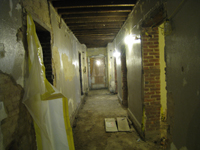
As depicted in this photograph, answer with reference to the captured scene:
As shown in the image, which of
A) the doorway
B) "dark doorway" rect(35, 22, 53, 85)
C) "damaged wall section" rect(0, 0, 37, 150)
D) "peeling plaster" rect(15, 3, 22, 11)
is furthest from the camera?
the doorway

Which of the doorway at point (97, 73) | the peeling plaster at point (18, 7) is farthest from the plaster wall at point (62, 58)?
the doorway at point (97, 73)

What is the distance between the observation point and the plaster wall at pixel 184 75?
1.07 m

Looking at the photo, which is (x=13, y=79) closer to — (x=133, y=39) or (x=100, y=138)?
(x=100, y=138)

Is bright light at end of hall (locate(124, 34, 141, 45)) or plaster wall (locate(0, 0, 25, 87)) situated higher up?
bright light at end of hall (locate(124, 34, 141, 45))

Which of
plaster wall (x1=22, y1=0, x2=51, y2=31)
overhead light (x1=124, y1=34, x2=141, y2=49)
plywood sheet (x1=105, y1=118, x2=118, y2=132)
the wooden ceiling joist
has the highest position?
the wooden ceiling joist

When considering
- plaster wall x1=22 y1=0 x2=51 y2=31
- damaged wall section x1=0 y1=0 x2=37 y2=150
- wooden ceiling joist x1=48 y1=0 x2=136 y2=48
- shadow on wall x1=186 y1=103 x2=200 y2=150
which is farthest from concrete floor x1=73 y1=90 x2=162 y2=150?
wooden ceiling joist x1=48 y1=0 x2=136 y2=48

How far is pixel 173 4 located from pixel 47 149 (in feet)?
7.16

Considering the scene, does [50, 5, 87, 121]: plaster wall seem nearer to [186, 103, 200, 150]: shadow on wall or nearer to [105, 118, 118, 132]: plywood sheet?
[105, 118, 118, 132]: plywood sheet

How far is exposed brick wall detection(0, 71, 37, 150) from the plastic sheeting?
8 cm

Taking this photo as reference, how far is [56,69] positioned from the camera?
7.80 ft

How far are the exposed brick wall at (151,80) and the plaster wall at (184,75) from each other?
86 cm

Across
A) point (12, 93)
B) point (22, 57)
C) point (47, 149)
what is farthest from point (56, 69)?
point (47, 149)

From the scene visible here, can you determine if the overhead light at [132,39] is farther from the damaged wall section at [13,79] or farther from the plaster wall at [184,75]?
the damaged wall section at [13,79]

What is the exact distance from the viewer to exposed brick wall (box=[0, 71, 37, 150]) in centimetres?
103
